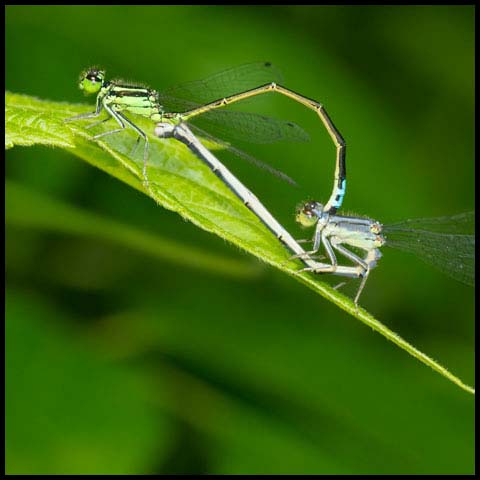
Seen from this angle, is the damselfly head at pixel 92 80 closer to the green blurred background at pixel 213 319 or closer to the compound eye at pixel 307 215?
the green blurred background at pixel 213 319

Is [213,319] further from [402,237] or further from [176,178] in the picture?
[176,178]

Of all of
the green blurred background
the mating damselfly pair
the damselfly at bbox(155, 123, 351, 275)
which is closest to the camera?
the damselfly at bbox(155, 123, 351, 275)

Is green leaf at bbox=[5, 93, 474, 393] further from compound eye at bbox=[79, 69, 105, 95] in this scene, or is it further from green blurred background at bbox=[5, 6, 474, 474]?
green blurred background at bbox=[5, 6, 474, 474]

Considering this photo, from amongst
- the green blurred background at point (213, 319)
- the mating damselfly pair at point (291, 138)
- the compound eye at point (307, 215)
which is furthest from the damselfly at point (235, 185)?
the green blurred background at point (213, 319)

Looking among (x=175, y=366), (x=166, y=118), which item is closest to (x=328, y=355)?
(x=175, y=366)

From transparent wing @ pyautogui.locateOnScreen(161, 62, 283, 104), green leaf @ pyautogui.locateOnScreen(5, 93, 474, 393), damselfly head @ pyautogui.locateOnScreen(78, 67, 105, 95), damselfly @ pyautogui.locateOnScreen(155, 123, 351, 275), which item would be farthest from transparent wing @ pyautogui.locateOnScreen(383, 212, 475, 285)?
damselfly head @ pyautogui.locateOnScreen(78, 67, 105, 95)

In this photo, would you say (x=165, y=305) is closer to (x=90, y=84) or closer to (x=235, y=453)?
(x=235, y=453)
